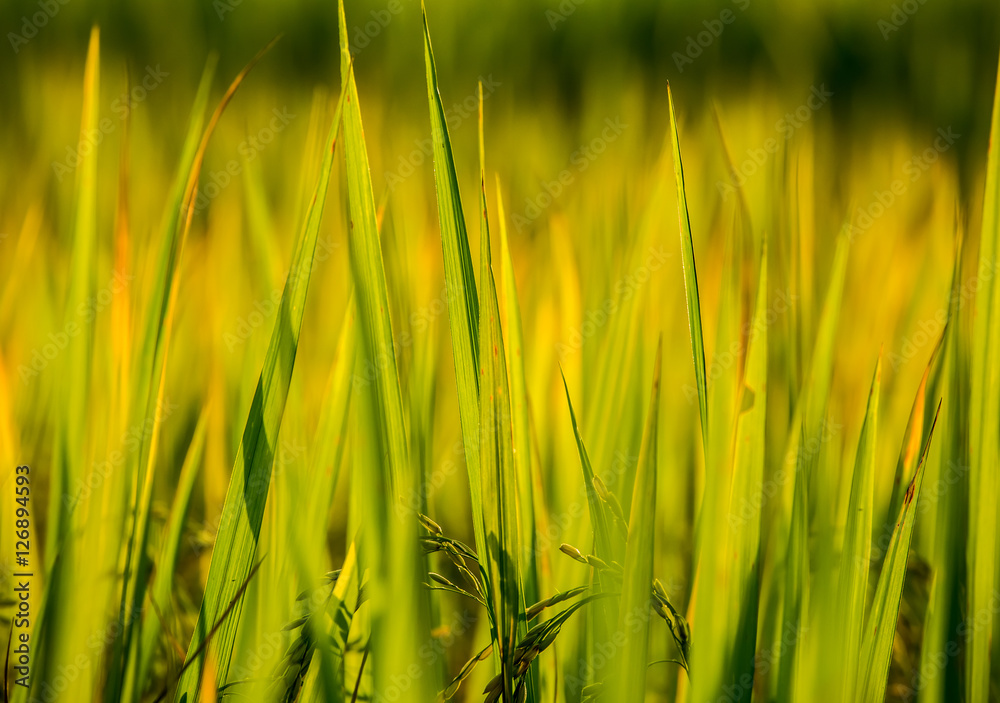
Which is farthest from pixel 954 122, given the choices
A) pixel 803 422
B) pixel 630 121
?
pixel 803 422

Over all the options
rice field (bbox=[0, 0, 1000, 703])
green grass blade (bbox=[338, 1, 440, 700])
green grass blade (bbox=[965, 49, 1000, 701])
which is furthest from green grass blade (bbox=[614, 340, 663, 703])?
green grass blade (bbox=[965, 49, 1000, 701])

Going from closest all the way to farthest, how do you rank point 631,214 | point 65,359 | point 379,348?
1. point 379,348
2. point 65,359
3. point 631,214

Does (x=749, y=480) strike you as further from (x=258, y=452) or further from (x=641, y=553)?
(x=258, y=452)

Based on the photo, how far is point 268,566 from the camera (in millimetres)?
355

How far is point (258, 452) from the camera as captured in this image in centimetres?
30

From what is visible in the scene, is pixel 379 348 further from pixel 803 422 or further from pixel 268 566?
pixel 803 422

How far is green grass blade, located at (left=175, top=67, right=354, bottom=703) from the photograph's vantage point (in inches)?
11.8

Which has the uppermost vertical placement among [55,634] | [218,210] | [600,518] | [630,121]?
[630,121]

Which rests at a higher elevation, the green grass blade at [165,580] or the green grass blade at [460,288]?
the green grass blade at [460,288]

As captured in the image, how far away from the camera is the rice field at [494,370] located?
30 cm

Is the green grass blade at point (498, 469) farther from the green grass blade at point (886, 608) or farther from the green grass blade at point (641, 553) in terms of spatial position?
the green grass blade at point (886, 608)

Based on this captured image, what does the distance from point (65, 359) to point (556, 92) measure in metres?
0.52

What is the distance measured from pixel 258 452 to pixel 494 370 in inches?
5.2

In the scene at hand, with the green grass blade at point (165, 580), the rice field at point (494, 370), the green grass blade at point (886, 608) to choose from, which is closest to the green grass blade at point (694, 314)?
the rice field at point (494, 370)
